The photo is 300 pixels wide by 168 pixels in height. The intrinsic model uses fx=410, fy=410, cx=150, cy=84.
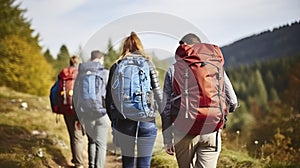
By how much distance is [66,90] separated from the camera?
6738 millimetres

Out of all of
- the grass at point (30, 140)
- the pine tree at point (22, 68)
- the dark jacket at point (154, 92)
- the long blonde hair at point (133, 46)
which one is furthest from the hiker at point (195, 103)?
the pine tree at point (22, 68)

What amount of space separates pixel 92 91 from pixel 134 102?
6.15 feet

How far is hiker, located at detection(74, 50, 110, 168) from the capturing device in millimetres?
5945

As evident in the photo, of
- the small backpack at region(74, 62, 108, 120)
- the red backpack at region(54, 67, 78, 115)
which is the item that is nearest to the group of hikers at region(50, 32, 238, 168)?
the small backpack at region(74, 62, 108, 120)

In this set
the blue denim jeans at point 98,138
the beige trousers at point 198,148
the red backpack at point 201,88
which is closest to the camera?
the red backpack at point 201,88

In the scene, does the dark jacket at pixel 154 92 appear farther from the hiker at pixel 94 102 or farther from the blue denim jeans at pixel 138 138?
the hiker at pixel 94 102

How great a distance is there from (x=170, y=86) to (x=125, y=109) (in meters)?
0.57

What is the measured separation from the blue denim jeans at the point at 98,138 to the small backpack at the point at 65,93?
67cm

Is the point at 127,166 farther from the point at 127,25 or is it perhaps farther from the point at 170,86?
the point at 127,25

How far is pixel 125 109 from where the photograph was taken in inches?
166

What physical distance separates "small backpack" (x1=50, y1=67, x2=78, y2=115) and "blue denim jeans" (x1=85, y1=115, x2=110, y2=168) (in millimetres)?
672

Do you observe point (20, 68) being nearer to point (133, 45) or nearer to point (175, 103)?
point (133, 45)

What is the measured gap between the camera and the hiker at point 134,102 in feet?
13.8

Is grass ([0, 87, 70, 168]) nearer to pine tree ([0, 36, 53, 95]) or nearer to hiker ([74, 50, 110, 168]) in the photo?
hiker ([74, 50, 110, 168])
